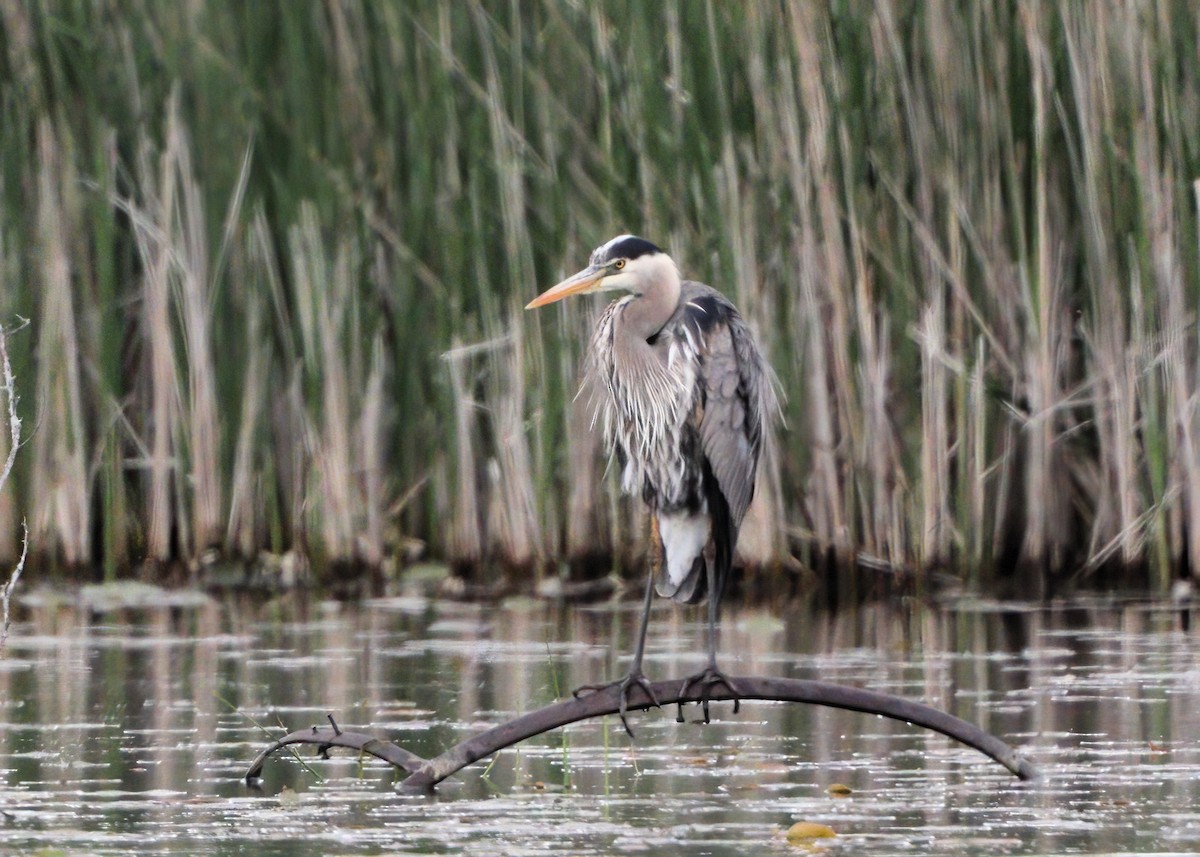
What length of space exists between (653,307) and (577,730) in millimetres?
1262

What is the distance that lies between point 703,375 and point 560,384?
2.97m

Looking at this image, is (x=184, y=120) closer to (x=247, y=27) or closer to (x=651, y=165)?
(x=247, y=27)

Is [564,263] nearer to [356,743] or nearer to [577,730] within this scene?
[577,730]

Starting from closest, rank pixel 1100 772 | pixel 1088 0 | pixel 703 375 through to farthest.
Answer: pixel 1100 772, pixel 703 375, pixel 1088 0

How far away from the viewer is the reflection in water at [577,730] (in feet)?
13.4

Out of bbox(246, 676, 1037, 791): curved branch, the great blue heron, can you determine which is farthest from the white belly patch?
bbox(246, 676, 1037, 791): curved branch

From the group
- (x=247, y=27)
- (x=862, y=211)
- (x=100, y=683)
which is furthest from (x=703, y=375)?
(x=247, y=27)

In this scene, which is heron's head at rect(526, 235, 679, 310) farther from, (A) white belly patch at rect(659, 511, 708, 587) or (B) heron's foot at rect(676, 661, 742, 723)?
(B) heron's foot at rect(676, 661, 742, 723)

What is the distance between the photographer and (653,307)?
5.07 m

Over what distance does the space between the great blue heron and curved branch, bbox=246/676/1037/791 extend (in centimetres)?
50

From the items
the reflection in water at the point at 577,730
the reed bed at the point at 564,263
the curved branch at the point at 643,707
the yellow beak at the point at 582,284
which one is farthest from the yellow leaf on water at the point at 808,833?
the reed bed at the point at 564,263

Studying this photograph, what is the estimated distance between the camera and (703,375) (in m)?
5.02

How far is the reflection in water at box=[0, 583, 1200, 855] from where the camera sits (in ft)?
13.4

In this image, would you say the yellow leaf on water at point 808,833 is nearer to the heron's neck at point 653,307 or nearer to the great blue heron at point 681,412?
the great blue heron at point 681,412
